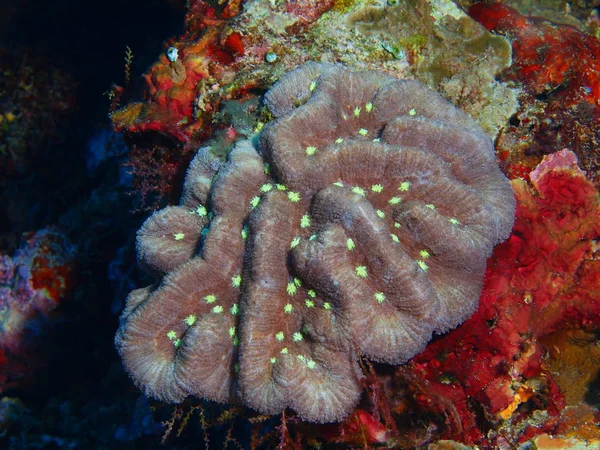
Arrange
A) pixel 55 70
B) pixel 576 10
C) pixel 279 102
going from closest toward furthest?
1. pixel 279 102
2. pixel 576 10
3. pixel 55 70

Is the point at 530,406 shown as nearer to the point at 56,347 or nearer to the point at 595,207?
the point at 595,207

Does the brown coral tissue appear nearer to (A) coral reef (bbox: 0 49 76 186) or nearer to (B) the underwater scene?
(B) the underwater scene

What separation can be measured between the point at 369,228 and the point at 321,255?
398 mm

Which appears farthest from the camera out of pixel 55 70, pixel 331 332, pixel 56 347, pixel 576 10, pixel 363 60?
pixel 55 70

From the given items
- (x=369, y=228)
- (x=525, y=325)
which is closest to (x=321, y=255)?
(x=369, y=228)

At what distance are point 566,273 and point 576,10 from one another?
654cm

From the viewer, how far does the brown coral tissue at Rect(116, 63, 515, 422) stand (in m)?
2.96

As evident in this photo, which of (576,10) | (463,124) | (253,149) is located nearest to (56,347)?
(253,149)

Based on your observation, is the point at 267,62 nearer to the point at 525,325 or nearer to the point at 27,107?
the point at 525,325

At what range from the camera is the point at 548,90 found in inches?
172

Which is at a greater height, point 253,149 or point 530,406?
point 253,149

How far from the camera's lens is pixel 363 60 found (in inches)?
162

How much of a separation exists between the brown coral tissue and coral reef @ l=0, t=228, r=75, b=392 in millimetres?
4212

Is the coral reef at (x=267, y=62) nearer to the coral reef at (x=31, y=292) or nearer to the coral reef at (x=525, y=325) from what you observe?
the coral reef at (x=525, y=325)
